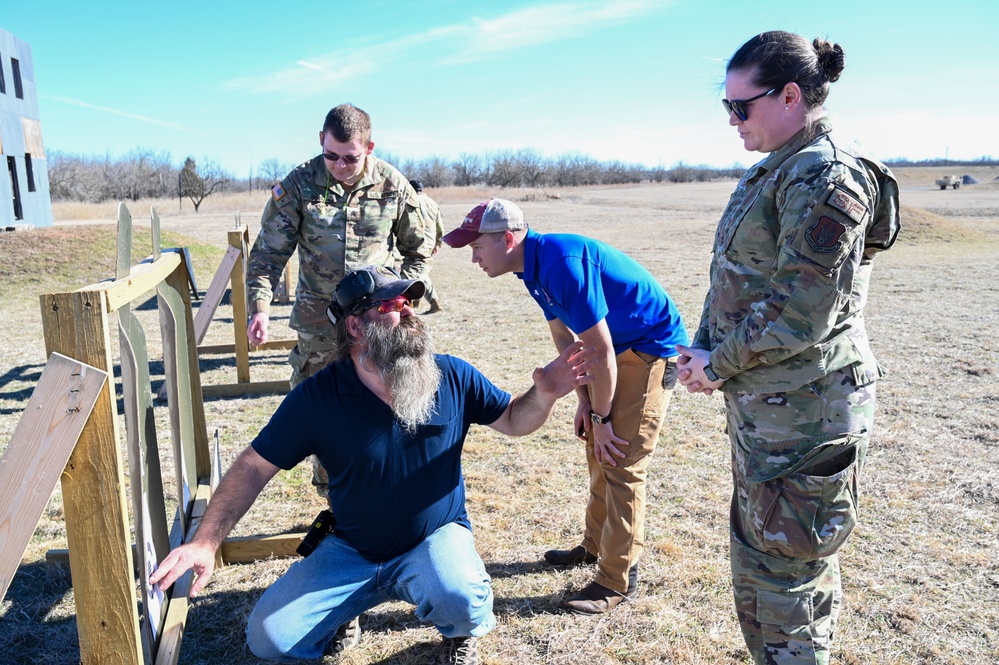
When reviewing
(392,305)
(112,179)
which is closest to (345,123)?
(392,305)

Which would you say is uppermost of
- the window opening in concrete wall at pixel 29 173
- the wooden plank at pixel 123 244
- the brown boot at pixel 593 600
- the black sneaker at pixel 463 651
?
the window opening in concrete wall at pixel 29 173

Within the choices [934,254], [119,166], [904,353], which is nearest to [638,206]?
[934,254]

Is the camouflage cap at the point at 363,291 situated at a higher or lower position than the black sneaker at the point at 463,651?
higher

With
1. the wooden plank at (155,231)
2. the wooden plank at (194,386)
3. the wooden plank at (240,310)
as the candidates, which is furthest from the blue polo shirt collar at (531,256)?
the wooden plank at (240,310)

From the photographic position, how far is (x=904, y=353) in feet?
24.4

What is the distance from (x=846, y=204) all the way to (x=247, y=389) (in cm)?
577

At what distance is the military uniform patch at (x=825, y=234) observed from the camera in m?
1.75

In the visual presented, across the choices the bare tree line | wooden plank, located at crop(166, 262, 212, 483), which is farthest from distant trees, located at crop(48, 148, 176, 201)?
wooden plank, located at crop(166, 262, 212, 483)

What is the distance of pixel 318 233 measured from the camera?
362 centimetres

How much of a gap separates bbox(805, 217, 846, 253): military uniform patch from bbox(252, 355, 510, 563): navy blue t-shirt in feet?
4.36

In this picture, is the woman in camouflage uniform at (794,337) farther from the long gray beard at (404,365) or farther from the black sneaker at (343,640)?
the black sneaker at (343,640)

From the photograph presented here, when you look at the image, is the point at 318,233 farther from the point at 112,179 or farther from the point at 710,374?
the point at 112,179

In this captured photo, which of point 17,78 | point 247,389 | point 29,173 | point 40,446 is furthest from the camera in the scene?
point 29,173

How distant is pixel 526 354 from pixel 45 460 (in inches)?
246
